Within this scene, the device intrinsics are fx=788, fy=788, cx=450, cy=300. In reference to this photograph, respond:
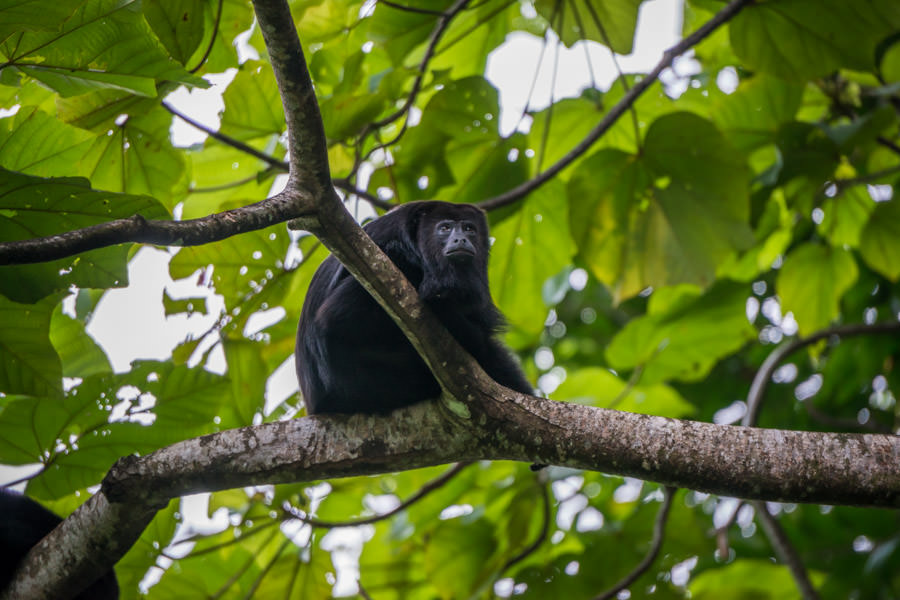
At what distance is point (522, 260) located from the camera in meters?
4.12

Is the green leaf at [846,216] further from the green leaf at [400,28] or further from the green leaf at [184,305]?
the green leaf at [184,305]

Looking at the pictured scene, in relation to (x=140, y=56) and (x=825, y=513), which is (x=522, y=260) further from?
(x=825, y=513)

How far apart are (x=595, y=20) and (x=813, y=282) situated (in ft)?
6.59

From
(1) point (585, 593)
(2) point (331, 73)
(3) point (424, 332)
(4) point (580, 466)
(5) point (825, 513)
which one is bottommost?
(5) point (825, 513)

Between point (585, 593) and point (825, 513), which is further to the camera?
point (825, 513)

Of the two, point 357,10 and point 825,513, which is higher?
point 357,10

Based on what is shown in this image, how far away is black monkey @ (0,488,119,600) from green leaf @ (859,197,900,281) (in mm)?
4082

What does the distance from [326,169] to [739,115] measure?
2.86 meters

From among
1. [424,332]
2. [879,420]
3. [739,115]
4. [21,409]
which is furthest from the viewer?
[879,420]

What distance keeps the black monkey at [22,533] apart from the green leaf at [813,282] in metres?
3.72

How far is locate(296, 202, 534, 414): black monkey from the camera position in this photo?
257 centimetres

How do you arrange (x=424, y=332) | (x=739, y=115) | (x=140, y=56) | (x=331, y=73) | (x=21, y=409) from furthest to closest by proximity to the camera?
1. (x=739, y=115)
2. (x=331, y=73)
3. (x=21, y=409)
4. (x=140, y=56)
5. (x=424, y=332)

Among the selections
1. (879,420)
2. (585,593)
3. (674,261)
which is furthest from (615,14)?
(879,420)

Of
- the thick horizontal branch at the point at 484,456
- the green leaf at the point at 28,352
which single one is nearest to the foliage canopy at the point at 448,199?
the green leaf at the point at 28,352
